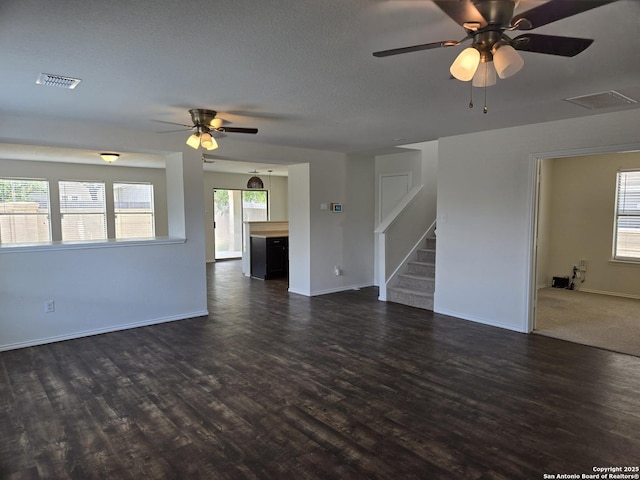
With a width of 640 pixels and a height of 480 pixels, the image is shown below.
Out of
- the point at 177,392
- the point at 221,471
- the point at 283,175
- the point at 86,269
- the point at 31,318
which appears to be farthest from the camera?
the point at 283,175

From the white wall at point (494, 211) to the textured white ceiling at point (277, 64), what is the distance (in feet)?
1.11

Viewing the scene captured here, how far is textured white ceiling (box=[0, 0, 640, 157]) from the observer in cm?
192

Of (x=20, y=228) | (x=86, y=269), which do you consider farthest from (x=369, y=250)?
(x=20, y=228)

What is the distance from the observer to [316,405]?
2871mm

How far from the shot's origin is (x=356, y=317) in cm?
520

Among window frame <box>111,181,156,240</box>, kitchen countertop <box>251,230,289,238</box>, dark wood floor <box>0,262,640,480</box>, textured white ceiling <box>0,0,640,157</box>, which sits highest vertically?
textured white ceiling <box>0,0,640,157</box>

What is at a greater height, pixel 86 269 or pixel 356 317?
pixel 86 269

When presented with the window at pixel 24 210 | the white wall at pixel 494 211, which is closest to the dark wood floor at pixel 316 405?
the white wall at pixel 494 211

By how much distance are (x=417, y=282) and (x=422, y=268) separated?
33 centimetres

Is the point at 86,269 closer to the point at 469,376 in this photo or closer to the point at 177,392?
the point at 177,392

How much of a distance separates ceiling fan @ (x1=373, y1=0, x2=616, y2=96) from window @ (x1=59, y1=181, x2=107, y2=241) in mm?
8191

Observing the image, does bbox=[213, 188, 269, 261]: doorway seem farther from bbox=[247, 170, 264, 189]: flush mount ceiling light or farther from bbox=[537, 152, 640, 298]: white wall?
bbox=[537, 152, 640, 298]: white wall

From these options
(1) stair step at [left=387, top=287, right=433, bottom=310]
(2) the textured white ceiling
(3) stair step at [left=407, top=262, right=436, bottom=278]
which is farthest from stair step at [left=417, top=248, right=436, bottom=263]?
(2) the textured white ceiling

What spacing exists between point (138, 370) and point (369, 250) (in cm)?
457
